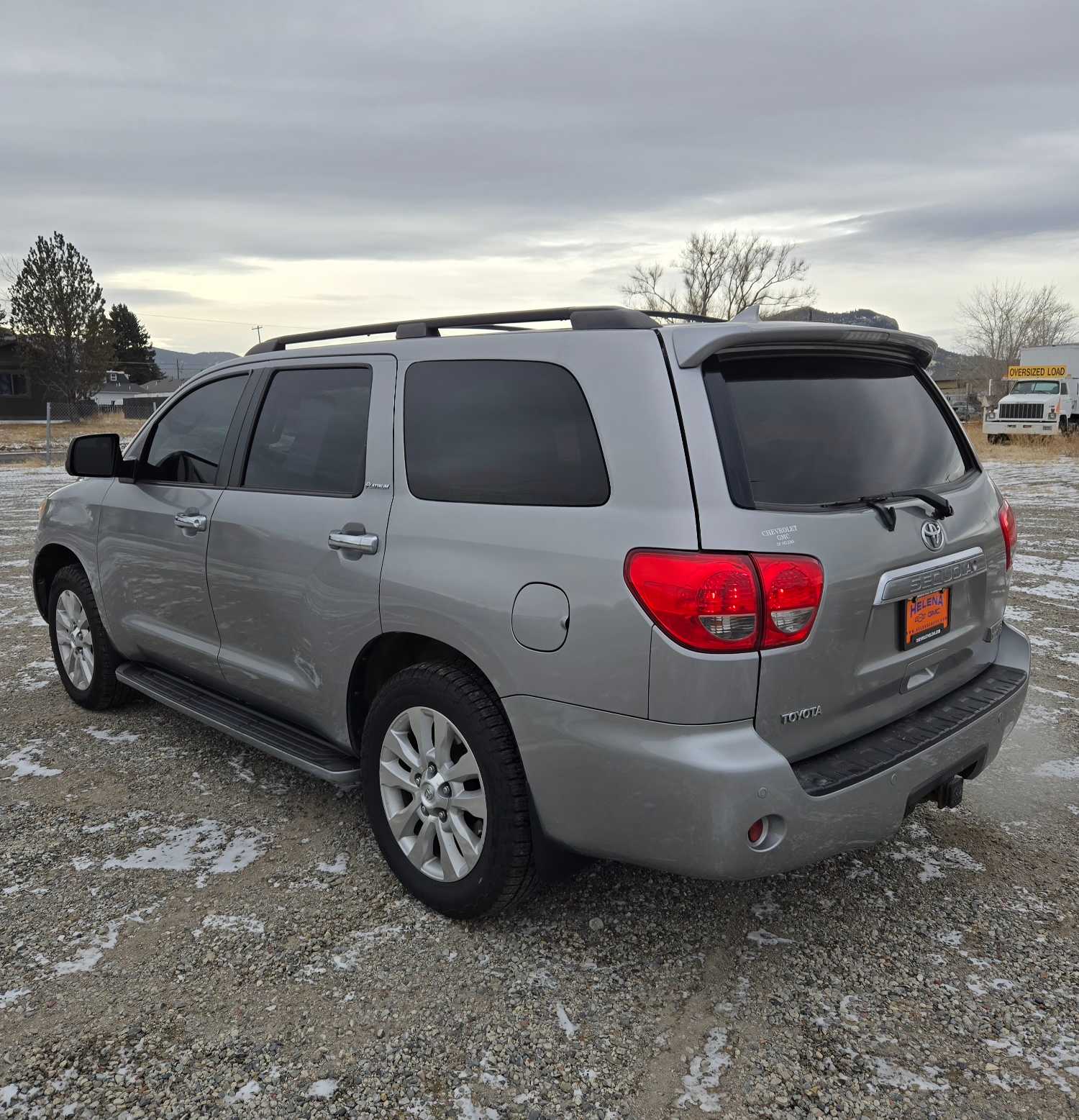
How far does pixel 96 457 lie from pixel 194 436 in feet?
1.65

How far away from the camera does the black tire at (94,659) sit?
183 inches

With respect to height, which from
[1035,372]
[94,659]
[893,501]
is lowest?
[94,659]

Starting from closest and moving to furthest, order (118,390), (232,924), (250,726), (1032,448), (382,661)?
1. (232,924)
2. (382,661)
3. (250,726)
4. (1032,448)
5. (118,390)

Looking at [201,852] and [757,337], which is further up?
[757,337]

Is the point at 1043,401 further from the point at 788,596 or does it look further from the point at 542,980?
the point at 542,980

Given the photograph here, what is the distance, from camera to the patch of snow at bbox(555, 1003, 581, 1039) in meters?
2.45

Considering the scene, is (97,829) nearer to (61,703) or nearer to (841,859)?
(61,703)

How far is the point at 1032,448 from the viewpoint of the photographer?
2858 cm

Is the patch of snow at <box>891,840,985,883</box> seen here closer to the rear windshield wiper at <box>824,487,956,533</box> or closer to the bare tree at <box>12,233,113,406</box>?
the rear windshield wiper at <box>824,487,956,533</box>

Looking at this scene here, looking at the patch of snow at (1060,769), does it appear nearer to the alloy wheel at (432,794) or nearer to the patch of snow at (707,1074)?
the patch of snow at (707,1074)

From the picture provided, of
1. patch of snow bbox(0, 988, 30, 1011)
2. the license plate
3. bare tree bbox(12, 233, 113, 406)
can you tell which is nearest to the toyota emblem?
the license plate

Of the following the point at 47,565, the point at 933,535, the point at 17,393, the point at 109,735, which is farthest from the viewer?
the point at 17,393

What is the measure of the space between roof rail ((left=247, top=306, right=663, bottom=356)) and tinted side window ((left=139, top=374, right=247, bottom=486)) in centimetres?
24

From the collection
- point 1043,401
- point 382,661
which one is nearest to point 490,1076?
point 382,661
